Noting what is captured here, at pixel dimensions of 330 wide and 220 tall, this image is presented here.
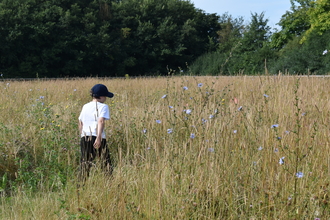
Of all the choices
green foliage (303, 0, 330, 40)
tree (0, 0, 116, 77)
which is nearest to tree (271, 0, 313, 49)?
green foliage (303, 0, 330, 40)

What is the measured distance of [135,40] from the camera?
30.5m

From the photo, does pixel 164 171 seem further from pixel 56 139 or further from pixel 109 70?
pixel 109 70

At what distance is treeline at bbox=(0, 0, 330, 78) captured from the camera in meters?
22.9

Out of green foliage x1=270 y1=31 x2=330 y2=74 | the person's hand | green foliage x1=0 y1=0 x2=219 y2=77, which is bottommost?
the person's hand

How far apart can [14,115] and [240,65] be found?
22.3 metres

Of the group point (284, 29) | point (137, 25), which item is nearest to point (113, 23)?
point (137, 25)

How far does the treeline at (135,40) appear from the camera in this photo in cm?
2294

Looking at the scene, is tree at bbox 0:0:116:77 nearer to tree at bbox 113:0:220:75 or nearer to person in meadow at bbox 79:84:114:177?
tree at bbox 113:0:220:75

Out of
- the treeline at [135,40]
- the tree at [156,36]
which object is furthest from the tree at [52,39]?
the tree at [156,36]

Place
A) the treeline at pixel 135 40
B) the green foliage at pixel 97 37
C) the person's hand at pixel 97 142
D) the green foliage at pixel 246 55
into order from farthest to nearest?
the green foliage at pixel 246 55 < the green foliage at pixel 97 37 < the treeline at pixel 135 40 < the person's hand at pixel 97 142

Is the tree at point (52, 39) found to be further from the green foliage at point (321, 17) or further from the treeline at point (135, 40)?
the green foliage at point (321, 17)

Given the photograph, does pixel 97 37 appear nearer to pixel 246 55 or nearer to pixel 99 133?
pixel 246 55

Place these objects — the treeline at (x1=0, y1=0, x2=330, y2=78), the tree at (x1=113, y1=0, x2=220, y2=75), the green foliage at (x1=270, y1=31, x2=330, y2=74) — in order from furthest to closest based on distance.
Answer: the tree at (x1=113, y1=0, x2=220, y2=75) → the treeline at (x1=0, y1=0, x2=330, y2=78) → the green foliage at (x1=270, y1=31, x2=330, y2=74)

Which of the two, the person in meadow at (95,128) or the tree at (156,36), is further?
the tree at (156,36)
